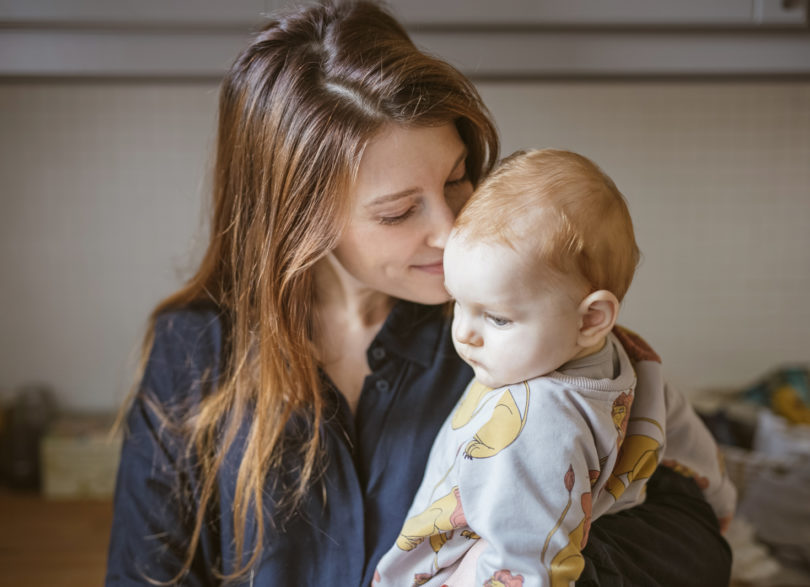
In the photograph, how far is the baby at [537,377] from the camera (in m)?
0.74

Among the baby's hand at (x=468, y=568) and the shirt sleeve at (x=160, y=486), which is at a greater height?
the baby's hand at (x=468, y=568)

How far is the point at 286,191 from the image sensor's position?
3.08ft

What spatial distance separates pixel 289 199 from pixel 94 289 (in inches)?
49.1

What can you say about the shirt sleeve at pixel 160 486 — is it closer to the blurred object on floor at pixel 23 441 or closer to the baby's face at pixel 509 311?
the baby's face at pixel 509 311

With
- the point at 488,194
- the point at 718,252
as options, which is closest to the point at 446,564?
the point at 488,194

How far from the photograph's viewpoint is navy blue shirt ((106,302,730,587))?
3.20 ft

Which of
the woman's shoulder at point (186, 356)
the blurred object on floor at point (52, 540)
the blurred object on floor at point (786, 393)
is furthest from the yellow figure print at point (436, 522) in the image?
the blurred object on floor at point (786, 393)

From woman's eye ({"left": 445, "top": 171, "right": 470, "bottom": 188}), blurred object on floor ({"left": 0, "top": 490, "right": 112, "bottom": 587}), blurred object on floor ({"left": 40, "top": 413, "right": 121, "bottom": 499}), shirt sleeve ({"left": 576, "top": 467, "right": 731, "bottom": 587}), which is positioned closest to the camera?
shirt sleeve ({"left": 576, "top": 467, "right": 731, "bottom": 587})

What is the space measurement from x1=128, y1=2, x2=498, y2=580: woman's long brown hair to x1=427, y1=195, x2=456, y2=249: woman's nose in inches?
3.9

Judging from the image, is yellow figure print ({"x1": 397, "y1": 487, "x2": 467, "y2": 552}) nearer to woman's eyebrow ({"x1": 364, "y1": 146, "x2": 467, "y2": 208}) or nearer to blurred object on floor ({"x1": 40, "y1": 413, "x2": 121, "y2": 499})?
woman's eyebrow ({"x1": 364, "y1": 146, "x2": 467, "y2": 208})

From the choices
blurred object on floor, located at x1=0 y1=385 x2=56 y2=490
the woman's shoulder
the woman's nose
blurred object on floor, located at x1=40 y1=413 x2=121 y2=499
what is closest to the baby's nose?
the woman's nose

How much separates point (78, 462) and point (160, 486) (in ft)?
3.14

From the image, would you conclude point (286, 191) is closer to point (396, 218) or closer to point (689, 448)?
point (396, 218)

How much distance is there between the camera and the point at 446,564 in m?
0.85
